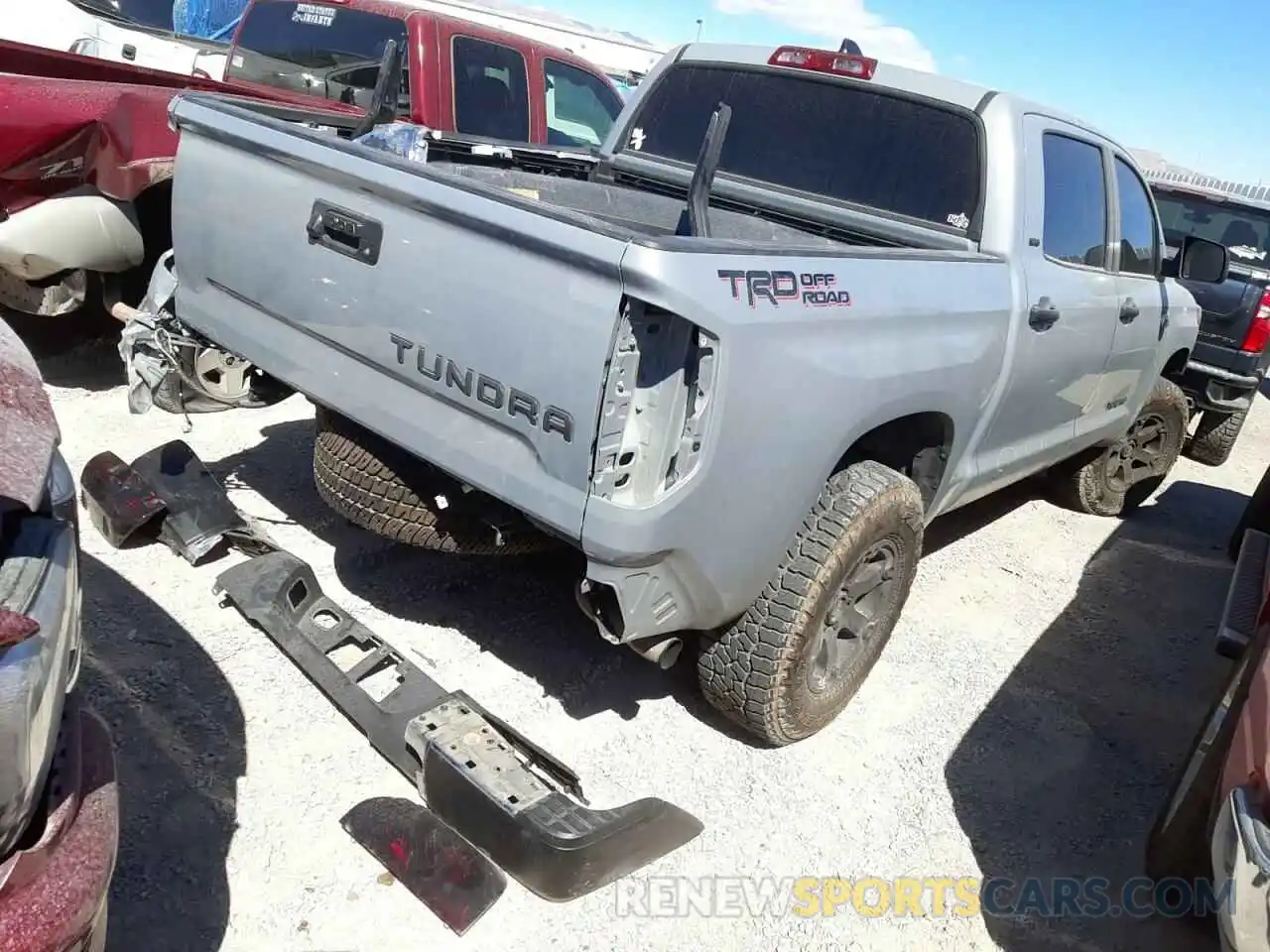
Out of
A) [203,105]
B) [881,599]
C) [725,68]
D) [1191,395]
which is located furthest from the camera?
[1191,395]

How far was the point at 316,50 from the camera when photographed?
6059mm

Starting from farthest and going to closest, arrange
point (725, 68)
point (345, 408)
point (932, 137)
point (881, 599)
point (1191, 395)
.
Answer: point (1191, 395)
point (725, 68)
point (932, 137)
point (881, 599)
point (345, 408)

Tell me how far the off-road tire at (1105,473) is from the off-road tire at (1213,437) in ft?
5.27

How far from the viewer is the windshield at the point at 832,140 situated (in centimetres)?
346

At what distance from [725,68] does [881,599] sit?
2.24 m

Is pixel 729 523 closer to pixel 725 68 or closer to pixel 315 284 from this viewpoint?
pixel 315 284

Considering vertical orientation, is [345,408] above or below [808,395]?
below

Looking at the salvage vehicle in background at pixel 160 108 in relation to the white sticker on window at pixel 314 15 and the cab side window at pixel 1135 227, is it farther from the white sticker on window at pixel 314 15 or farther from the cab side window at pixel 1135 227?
the cab side window at pixel 1135 227

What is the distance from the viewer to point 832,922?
257 cm

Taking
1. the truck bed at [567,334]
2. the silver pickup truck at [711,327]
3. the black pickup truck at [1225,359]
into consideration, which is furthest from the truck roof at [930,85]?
the black pickup truck at [1225,359]

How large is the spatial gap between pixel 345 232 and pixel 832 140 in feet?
6.43

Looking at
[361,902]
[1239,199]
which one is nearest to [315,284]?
[361,902]

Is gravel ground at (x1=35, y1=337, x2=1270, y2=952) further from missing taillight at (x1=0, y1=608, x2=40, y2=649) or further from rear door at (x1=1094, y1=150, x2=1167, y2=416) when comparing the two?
missing taillight at (x1=0, y1=608, x2=40, y2=649)

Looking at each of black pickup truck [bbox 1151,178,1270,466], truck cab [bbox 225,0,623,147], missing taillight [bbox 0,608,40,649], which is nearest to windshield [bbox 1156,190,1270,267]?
black pickup truck [bbox 1151,178,1270,466]
